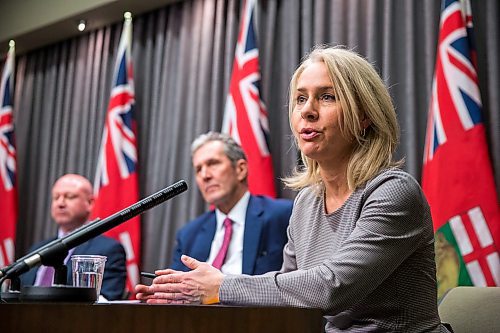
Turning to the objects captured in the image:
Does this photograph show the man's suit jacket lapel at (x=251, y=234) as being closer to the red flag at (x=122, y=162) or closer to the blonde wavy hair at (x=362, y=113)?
the red flag at (x=122, y=162)

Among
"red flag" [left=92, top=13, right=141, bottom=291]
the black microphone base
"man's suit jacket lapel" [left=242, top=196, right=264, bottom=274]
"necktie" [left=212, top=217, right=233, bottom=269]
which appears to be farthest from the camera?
"red flag" [left=92, top=13, right=141, bottom=291]

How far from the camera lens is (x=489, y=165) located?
337 centimetres

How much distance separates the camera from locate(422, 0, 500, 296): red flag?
3.28 m

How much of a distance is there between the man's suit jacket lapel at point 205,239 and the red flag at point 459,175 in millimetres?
1264

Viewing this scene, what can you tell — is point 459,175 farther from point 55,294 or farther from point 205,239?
point 55,294

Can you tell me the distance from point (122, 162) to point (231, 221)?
5.44 feet

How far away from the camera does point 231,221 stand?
3924mm

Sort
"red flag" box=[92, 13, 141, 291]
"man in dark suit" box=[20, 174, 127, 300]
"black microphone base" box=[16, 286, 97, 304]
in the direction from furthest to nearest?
"red flag" box=[92, 13, 141, 291] → "man in dark suit" box=[20, 174, 127, 300] → "black microphone base" box=[16, 286, 97, 304]

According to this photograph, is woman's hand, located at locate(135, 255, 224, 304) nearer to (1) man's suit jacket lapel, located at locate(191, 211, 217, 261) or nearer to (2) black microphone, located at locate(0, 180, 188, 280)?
(2) black microphone, located at locate(0, 180, 188, 280)

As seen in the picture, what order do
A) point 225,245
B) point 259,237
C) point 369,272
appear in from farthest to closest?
point 225,245 < point 259,237 < point 369,272

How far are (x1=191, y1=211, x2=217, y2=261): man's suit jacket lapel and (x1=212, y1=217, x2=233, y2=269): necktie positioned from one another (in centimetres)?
9

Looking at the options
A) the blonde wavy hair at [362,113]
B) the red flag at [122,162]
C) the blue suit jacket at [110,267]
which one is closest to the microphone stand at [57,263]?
the blonde wavy hair at [362,113]

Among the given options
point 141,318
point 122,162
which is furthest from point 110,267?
point 141,318

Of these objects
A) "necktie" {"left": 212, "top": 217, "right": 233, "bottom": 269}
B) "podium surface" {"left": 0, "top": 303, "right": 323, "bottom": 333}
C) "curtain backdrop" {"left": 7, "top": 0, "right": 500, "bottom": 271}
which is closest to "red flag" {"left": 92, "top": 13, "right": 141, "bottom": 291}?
→ "curtain backdrop" {"left": 7, "top": 0, "right": 500, "bottom": 271}
